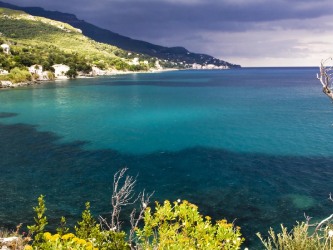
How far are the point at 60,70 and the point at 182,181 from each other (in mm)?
164850

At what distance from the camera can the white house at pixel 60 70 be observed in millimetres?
176875

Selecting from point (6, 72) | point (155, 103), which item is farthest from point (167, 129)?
point (6, 72)

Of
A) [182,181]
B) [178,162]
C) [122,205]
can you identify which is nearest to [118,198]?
[122,205]

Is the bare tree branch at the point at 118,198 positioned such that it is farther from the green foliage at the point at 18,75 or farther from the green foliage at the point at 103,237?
the green foliage at the point at 18,75

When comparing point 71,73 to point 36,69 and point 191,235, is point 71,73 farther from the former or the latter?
point 191,235

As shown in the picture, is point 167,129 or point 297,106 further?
point 297,106

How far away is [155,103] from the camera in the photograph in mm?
93562

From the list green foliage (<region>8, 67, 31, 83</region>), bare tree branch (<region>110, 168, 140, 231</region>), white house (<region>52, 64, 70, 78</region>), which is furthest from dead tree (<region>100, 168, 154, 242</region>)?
white house (<region>52, 64, 70, 78</region>)

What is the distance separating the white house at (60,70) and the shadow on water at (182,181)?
468 feet

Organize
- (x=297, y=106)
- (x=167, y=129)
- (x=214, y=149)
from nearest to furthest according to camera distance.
Answer: (x=214, y=149)
(x=167, y=129)
(x=297, y=106)

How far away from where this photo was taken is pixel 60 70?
179500 millimetres

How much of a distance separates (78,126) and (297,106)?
2436 inches

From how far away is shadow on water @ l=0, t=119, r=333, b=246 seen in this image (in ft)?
78.8

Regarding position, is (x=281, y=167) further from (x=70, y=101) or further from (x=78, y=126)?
(x=70, y=101)
